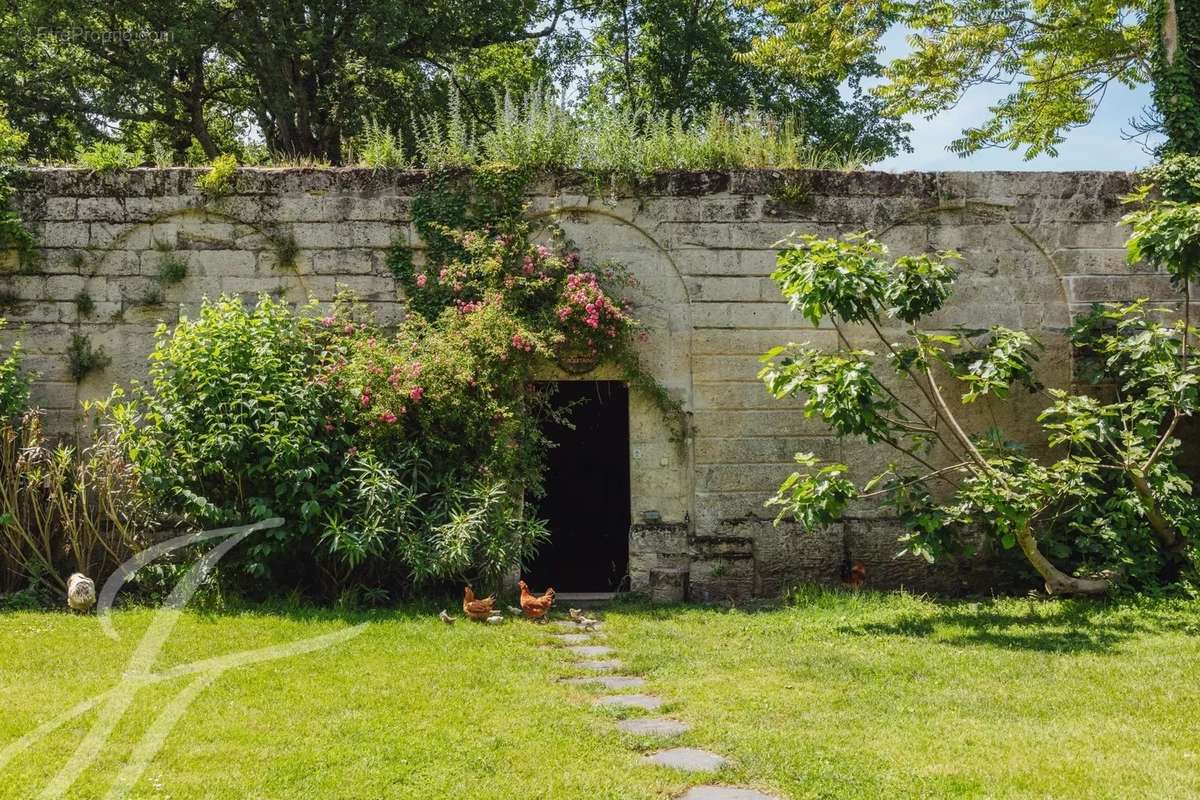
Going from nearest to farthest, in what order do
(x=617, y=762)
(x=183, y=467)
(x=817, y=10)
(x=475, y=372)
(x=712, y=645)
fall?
1. (x=617, y=762)
2. (x=712, y=645)
3. (x=183, y=467)
4. (x=475, y=372)
5. (x=817, y=10)

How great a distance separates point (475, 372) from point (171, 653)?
3028 mm

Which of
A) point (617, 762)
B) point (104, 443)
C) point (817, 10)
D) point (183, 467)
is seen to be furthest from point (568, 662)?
point (817, 10)

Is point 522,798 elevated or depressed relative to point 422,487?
depressed

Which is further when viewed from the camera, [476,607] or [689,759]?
[476,607]

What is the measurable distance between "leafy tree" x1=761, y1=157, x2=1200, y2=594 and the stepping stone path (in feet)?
5.91

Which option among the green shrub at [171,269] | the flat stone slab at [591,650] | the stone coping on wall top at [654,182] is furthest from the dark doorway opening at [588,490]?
the flat stone slab at [591,650]

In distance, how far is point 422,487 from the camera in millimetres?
7910

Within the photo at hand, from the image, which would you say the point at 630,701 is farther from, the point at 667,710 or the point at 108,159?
the point at 108,159

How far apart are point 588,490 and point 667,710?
20.4 feet

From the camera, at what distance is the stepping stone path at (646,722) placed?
12.9 ft

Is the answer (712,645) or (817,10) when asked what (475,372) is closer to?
(712,645)

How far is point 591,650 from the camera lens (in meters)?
6.63

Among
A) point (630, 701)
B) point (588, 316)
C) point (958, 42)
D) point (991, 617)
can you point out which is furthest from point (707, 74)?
point (630, 701)
